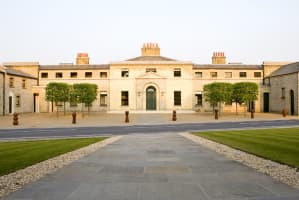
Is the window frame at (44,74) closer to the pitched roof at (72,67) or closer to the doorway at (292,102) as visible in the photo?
the pitched roof at (72,67)

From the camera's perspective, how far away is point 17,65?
56969 millimetres

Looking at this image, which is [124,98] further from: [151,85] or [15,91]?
[15,91]

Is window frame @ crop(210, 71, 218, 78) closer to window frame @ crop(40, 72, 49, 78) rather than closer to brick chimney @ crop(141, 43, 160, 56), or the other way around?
brick chimney @ crop(141, 43, 160, 56)

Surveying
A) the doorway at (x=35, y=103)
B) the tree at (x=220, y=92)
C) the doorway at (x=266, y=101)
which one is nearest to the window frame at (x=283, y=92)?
the doorway at (x=266, y=101)

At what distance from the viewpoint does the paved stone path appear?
5.84m

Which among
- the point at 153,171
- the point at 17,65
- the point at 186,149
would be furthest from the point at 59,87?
the point at 153,171

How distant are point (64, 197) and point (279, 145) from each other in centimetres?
970

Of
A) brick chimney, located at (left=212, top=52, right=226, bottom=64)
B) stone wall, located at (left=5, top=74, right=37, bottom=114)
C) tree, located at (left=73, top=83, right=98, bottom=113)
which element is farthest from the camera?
brick chimney, located at (left=212, top=52, right=226, bottom=64)

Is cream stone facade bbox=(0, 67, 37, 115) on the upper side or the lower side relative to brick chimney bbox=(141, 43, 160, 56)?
lower

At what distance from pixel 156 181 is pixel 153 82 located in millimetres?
44760

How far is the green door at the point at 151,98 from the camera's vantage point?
5159cm

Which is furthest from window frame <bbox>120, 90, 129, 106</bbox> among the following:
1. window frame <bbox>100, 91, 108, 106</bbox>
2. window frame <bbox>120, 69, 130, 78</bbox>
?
window frame <bbox>100, 91, 108, 106</bbox>

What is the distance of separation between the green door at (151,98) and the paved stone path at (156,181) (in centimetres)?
4130

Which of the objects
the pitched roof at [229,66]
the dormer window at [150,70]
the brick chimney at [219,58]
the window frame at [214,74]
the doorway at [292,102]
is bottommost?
the doorway at [292,102]
